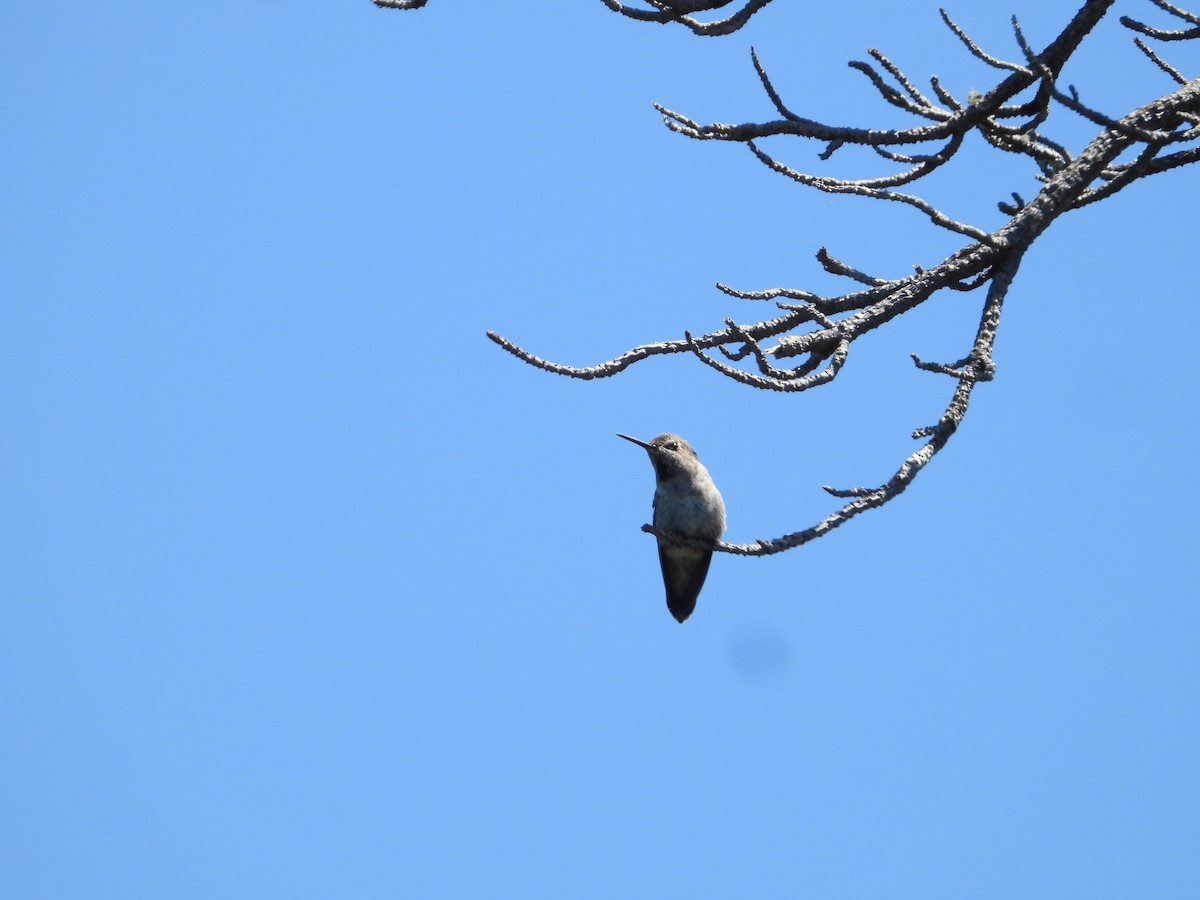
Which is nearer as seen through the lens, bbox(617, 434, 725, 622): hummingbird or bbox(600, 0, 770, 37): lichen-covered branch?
bbox(600, 0, 770, 37): lichen-covered branch

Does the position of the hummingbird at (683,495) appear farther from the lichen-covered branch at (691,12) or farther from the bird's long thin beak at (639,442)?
the lichen-covered branch at (691,12)

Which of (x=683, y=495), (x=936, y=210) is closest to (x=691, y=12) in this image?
(x=936, y=210)

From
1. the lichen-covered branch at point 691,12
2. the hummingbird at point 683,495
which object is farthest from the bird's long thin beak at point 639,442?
the lichen-covered branch at point 691,12

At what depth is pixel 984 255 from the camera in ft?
13.6

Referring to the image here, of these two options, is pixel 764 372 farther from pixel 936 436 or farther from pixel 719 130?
pixel 719 130

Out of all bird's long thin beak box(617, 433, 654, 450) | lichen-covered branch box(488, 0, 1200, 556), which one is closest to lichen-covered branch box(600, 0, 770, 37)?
lichen-covered branch box(488, 0, 1200, 556)

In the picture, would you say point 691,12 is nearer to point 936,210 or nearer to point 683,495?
point 936,210

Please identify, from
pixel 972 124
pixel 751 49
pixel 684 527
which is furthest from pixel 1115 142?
pixel 684 527

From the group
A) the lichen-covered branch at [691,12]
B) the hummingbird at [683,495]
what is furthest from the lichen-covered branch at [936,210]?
the hummingbird at [683,495]

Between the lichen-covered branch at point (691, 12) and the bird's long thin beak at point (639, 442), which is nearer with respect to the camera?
the lichen-covered branch at point (691, 12)

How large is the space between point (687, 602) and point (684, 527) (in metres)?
1.03

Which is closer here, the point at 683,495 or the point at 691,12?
the point at 691,12

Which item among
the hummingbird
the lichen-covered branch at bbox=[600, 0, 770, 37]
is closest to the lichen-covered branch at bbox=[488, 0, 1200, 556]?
the lichen-covered branch at bbox=[600, 0, 770, 37]

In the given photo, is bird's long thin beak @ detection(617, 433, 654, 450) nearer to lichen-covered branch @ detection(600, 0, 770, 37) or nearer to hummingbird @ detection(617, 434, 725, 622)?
hummingbird @ detection(617, 434, 725, 622)
